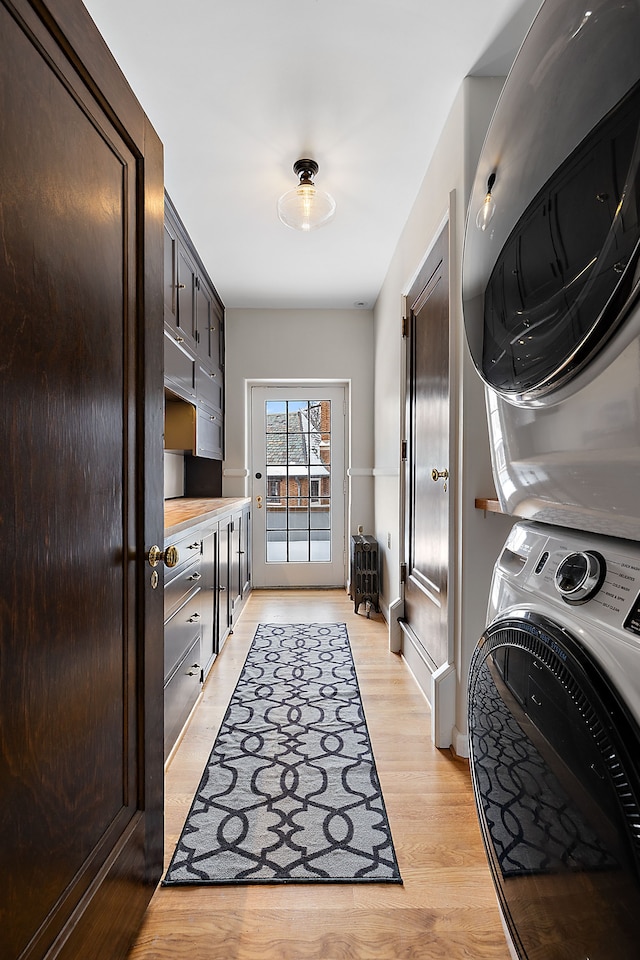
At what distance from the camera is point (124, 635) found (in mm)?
1169

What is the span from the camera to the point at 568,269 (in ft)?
2.05

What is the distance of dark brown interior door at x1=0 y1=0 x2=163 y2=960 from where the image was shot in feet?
2.54

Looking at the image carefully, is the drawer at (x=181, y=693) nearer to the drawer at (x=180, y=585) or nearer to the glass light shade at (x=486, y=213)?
the drawer at (x=180, y=585)

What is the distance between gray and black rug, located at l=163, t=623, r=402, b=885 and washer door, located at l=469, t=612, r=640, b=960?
0.75 metres

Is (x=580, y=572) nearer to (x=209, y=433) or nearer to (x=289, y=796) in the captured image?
(x=289, y=796)

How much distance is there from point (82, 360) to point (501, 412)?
0.70 m

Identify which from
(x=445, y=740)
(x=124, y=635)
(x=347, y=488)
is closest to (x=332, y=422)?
(x=347, y=488)

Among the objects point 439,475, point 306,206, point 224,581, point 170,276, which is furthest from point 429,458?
point 170,276

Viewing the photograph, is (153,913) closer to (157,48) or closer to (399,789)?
(399,789)

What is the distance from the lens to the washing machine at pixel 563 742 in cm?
52

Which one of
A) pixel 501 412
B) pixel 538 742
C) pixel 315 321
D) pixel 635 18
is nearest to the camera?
pixel 635 18

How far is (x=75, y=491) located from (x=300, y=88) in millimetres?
1831

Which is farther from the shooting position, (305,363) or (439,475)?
(305,363)

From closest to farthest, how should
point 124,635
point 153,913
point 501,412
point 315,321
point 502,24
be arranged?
1. point 501,412
2. point 124,635
3. point 153,913
4. point 502,24
5. point 315,321
